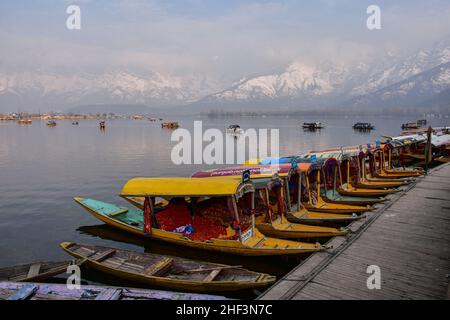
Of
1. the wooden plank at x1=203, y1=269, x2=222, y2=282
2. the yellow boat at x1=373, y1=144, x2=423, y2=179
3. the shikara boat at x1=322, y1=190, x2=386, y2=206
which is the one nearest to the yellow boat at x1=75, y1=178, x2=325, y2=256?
the wooden plank at x1=203, y1=269, x2=222, y2=282

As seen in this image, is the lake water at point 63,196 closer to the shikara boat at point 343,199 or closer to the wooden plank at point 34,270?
the wooden plank at point 34,270

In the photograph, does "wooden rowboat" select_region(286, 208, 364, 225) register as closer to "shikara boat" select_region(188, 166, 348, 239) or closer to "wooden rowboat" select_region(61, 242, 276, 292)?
"shikara boat" select_region(188, 166, 348, 239)

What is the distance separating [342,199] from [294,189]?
3840 mm

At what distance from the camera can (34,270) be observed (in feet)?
45.1

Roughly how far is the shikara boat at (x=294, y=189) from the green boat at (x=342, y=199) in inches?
87.0

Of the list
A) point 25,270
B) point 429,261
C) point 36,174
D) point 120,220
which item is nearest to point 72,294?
point 25,270

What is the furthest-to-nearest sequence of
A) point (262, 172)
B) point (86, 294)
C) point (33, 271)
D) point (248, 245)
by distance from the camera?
point (262, 172), point (248, 245), point (33, 271), point (86, 294)


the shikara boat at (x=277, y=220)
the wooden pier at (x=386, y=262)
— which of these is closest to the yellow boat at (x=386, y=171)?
the wooden pier at (x=386, y=262)

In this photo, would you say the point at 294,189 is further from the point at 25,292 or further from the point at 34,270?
the point at 25,292

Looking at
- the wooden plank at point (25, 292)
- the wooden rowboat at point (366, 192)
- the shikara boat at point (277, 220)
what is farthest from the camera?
the wooden rowboat at point (366, 192)

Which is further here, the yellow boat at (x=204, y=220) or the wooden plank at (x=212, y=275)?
the yellow boat at (x=204, y=220)

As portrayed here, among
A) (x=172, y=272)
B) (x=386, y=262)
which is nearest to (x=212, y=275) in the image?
(x=172, y=272)

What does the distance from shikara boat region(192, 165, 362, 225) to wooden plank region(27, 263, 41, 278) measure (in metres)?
9.43

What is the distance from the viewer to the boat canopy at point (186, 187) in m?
15.5
